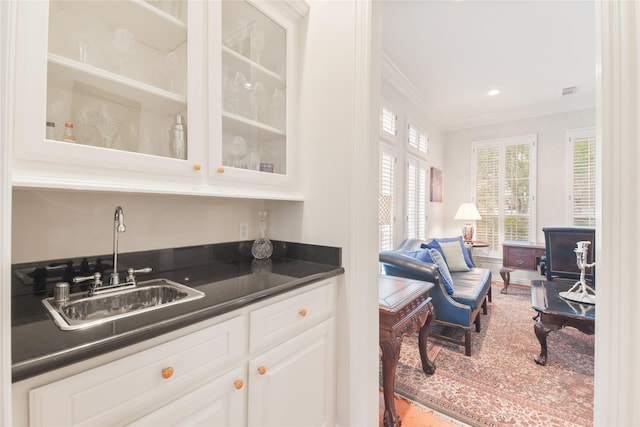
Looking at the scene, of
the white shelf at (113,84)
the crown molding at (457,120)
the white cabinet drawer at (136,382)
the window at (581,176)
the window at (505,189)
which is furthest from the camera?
the window at (505,189)

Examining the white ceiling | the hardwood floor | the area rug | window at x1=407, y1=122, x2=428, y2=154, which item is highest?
the white ceiling

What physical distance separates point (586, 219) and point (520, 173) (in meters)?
1.14

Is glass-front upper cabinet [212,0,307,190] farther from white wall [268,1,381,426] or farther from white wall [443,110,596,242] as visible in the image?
white wall [443,110,596,242]

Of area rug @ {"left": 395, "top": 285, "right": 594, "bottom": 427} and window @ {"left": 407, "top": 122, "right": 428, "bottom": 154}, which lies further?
window @ {"left": 407, "top": 122, "right": 428, "bottom": 154}

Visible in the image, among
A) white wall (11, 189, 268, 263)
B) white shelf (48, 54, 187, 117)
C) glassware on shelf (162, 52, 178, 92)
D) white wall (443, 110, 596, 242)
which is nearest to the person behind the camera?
white shelf (48, 54, 187, 117)

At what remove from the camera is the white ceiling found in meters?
2.52

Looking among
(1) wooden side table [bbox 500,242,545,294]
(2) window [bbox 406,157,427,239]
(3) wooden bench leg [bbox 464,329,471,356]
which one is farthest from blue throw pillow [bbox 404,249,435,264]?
(1) wooden side table [bbox 500,242,545,294]

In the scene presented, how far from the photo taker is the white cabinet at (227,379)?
69 centimetres

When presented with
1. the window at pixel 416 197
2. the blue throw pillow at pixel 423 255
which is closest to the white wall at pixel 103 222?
the blue throw pillow at pixel 423 255

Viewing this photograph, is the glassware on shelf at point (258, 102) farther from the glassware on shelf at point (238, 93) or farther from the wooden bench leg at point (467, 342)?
the wooden bench leg at point (467, 342)

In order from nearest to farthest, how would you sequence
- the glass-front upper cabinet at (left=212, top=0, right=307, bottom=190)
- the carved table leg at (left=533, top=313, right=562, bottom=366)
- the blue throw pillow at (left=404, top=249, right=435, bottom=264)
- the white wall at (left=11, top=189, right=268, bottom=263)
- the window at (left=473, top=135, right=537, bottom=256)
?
the white wall at (left=11, top=189, right=268, bottom=263) < the glass-front upper cabinet at (left=212, top=0, right=307, bottom=190) < the carved table leg at (left=533, top=313, right=562, bottom=366) < the blue throw pillow at (left=404, top=249, right=435, bottom=264) < the window at (left=473, top=135, right=537, bottom=256)

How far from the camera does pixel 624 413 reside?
910 millimetres

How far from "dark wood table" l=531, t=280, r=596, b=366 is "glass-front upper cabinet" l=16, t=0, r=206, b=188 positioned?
2.71 m

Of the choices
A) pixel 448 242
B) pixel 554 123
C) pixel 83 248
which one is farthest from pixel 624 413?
pixel 554 123
